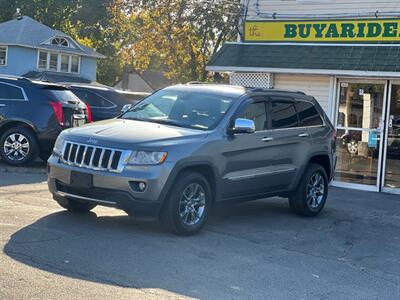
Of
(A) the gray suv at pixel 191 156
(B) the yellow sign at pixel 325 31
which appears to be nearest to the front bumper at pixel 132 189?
(A) the gray suv at pixel 191 156

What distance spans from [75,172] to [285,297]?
2.87 m

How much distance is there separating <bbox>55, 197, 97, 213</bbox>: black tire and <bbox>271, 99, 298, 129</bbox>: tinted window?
2.79 metres

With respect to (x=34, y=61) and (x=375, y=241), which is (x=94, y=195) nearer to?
(x=375, y=241)

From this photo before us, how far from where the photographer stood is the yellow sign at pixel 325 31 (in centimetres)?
1279

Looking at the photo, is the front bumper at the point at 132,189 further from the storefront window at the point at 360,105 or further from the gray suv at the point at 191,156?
the storefront window at the point at 360,105

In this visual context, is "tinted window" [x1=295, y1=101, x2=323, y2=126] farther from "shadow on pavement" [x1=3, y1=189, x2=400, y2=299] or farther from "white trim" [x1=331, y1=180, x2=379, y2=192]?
"white trim" [x1=331, y1=180, x2=379, y2=192]

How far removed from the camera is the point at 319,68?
12.8 metres

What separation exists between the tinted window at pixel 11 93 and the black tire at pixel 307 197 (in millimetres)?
5825

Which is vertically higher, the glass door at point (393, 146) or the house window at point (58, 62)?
the house window at point (58, 62)

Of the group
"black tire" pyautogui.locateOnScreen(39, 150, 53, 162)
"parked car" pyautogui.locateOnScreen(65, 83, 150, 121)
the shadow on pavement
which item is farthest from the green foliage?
the shadow on pavement

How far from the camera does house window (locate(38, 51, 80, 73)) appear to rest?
117 ft

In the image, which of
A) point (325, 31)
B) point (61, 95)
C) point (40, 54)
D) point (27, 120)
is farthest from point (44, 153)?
point (40, 54)

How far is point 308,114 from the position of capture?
959 centimetres

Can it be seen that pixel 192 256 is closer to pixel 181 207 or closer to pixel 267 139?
pixel 181 207
